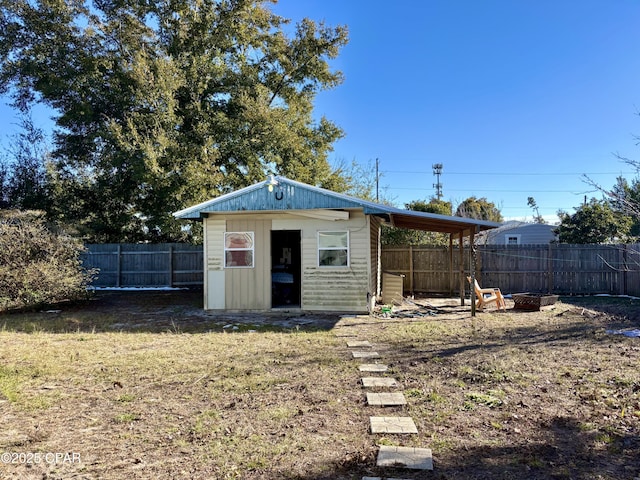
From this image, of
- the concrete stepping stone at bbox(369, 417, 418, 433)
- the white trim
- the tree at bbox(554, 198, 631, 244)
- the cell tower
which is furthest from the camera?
the cell tower

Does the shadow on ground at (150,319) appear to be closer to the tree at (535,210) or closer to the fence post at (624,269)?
the fence post at (624,269)

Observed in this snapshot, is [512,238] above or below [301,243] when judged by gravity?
above

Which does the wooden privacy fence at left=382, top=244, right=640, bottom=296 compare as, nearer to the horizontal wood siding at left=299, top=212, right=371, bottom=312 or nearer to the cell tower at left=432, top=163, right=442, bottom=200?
the horizontal wood siding at left=299, top=212, right=371, bottom=312

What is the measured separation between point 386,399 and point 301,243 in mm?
6383

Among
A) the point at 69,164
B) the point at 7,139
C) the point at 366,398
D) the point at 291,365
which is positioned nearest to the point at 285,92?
the point at 69,164

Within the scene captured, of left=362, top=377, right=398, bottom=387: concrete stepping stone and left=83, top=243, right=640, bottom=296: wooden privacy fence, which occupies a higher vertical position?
left=83, top=243, right=640, bottom=296: wooden privacy fence

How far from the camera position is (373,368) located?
5.04 meters

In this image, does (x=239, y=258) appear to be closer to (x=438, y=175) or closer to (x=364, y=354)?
(x=364, y=354)

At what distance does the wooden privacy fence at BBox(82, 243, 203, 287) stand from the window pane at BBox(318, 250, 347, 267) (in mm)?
7780

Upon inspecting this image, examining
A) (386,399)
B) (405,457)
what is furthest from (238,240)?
(405,457)

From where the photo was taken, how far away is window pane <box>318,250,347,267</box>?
9.90 metres

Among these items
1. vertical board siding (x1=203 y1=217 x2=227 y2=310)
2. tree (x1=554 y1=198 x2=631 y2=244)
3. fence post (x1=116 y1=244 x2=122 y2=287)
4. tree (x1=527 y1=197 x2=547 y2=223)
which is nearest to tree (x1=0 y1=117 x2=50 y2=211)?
fence post (x1=116 y1=244 x2=122 y2=287)

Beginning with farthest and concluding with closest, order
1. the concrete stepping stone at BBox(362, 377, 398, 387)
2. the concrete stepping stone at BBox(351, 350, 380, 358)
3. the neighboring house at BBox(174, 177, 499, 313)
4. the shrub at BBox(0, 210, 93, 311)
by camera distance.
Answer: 1. the shrub at BBox(0, 210, 93, 311)
2. the neighboring house at BBox(174, 177, 499, 313)
3. the concrete stepping stone at BBox(351, 350, 380, 358)
4. the concrete stepping stone at BBox(362, 377, 398, 387)

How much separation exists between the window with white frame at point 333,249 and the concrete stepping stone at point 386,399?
5.84 meters
